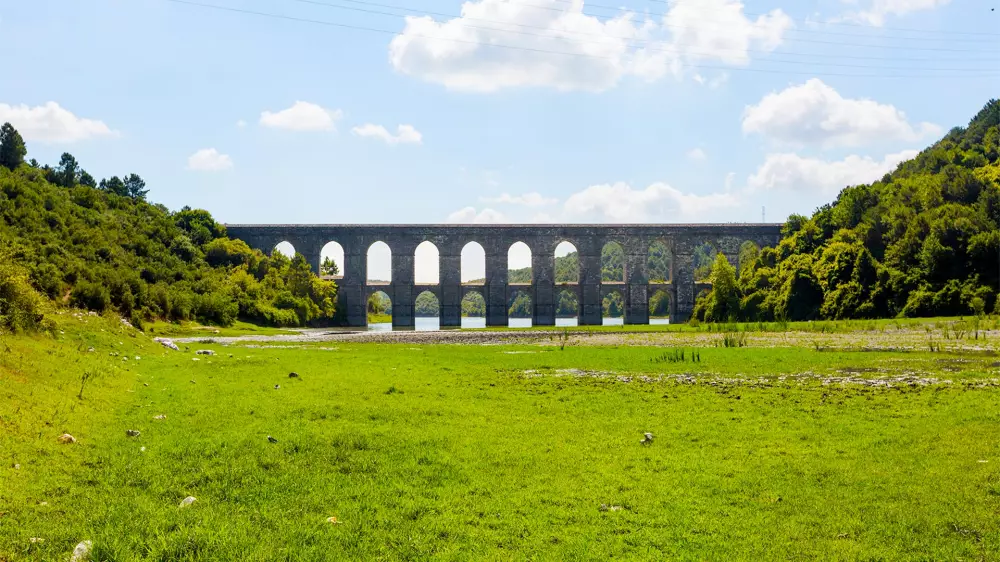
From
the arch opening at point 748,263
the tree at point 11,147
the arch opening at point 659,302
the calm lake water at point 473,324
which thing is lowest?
the calm lake water at point 473,324

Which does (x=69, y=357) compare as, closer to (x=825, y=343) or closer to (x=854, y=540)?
(x=854, y=540)

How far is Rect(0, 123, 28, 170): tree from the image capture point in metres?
60.9

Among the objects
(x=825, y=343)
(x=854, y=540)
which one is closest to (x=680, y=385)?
(x=854, y=540)

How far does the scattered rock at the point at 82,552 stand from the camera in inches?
264

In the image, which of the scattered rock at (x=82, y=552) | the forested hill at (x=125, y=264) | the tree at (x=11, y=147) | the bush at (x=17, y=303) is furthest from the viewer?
the tree at (x=11, y=147)

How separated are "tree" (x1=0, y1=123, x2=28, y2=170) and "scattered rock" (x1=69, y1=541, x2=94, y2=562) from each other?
209ft

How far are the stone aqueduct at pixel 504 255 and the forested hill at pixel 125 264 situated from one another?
5.73 m

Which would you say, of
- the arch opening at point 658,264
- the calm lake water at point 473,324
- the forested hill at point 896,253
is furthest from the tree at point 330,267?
the arch opening at point 658,264

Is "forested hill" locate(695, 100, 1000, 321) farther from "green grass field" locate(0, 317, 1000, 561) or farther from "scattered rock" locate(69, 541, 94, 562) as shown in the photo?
"scattered rock" locate(69, 541, 94, 562)

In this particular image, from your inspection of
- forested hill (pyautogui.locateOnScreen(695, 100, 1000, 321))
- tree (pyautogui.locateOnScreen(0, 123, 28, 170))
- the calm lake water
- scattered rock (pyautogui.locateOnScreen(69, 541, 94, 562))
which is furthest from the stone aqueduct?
scattered rock (pyautogui.locateOnScreen(69, 541, 94, 562))

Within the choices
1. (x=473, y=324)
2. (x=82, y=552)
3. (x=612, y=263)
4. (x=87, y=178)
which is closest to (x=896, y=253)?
(x=473, y=324)

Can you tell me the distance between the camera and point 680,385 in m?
17.0

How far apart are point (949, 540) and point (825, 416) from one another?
5.62 m

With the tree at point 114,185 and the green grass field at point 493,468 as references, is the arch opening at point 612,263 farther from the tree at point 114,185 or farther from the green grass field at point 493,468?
the green grass field at point 493,468
